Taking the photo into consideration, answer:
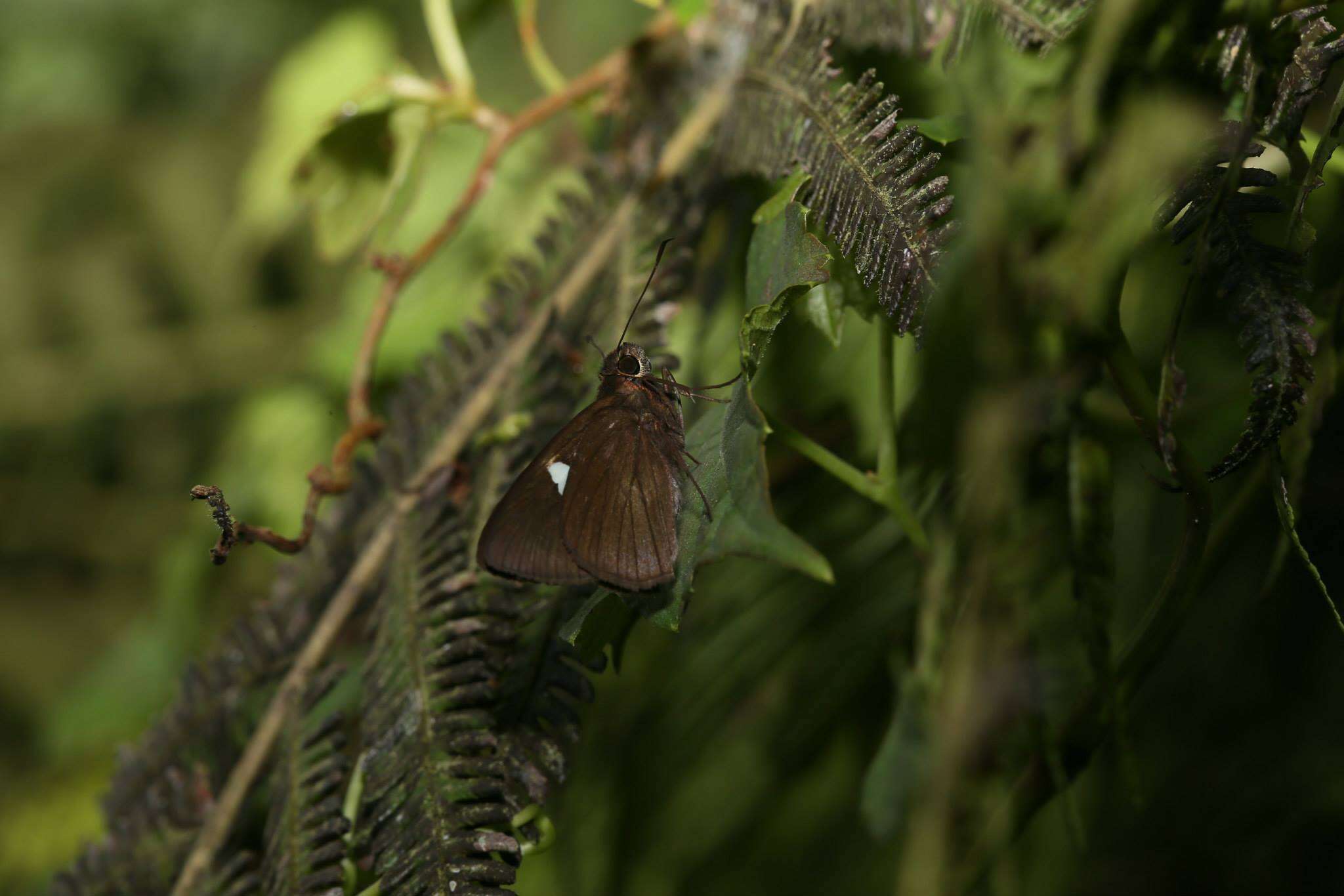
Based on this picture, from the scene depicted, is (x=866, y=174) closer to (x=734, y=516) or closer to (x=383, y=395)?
(x=734, y=516)

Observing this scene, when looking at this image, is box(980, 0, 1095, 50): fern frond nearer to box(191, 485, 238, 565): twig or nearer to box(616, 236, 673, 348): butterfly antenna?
box(616, 236, 673, 348): butterfly antenna

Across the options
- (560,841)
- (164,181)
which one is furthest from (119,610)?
(560,841)

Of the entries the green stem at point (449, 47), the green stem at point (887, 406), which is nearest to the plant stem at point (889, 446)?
the green stem at point (887, 406)

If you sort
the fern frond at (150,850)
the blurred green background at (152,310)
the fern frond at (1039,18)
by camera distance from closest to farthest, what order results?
the fern frond at (1039,18)
the fern frond at (150,850)
the blurred green background at (152,310)

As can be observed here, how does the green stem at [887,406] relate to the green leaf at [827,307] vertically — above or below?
below

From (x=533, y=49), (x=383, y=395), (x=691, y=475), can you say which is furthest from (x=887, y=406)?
(x=383, y=395)

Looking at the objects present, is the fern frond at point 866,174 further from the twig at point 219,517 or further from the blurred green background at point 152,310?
the blurred green background at point 152,310

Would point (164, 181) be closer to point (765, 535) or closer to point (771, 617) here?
point (771, 617)

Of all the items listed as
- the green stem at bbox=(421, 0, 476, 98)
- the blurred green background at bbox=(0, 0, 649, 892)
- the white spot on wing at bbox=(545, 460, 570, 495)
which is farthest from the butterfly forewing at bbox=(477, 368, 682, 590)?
the blurred green background at bbox=(0, 0, 649, 892)
